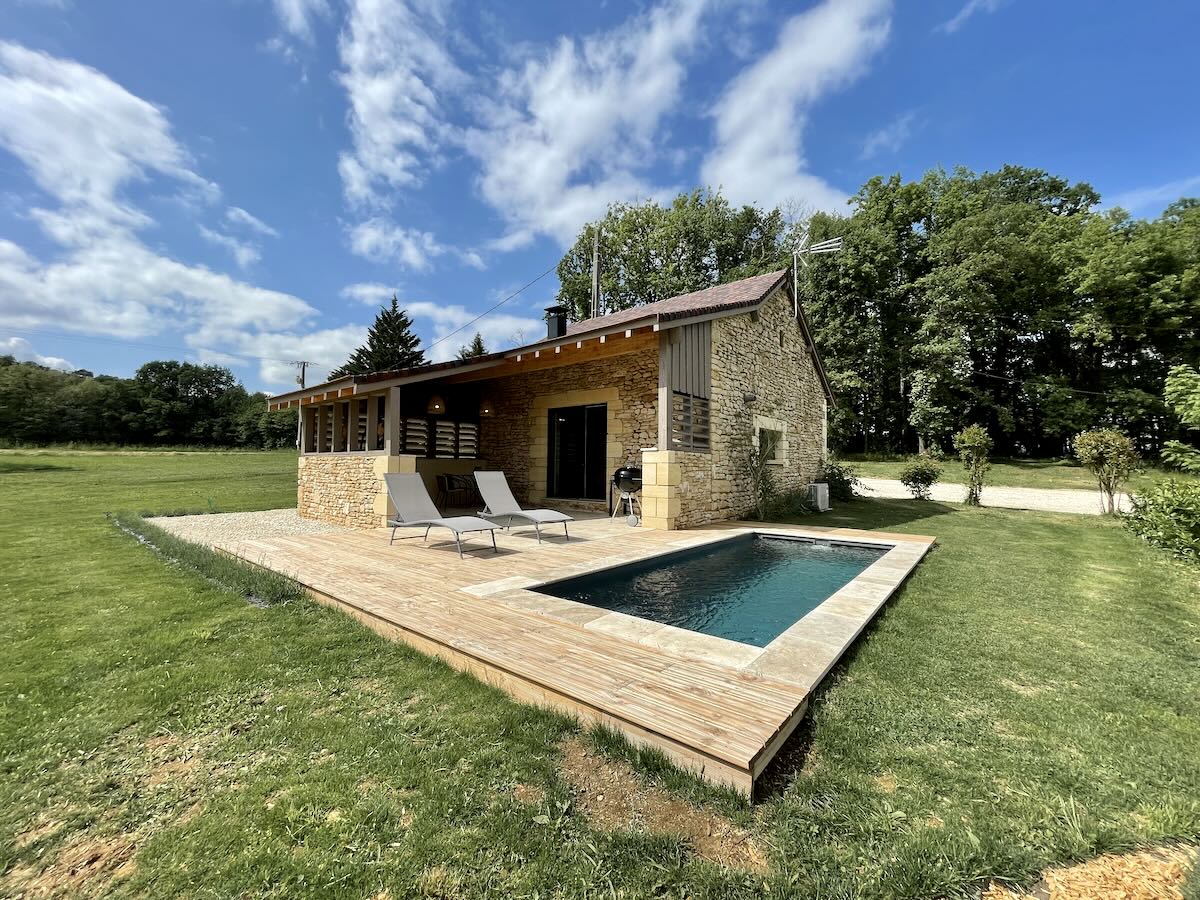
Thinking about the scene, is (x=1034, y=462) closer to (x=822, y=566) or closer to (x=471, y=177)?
(x=822, y=566)

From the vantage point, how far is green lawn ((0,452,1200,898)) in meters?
1.58

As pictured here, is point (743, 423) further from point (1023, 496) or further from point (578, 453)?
point (1023, 496)

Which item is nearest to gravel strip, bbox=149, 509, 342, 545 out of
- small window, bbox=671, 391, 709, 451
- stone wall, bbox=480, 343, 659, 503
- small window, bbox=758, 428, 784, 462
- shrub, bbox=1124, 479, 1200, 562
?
stone wall, bbox=480, 343, 659, 503

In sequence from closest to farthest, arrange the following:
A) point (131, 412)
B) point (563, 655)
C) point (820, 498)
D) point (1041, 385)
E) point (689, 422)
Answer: point (563, 655) → point (689, 422) → point (820, 498) → point (1041, 385) → point (131, 412)

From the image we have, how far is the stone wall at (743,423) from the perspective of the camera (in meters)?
8.66

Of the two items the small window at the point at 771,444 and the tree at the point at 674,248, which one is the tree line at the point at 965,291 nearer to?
the tree at the point at 674,248

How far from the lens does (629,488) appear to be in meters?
9.75

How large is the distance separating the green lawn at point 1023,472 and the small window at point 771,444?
11.6 metres

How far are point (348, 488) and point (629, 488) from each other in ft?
19.8

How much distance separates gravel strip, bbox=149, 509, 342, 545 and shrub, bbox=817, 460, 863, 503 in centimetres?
1393

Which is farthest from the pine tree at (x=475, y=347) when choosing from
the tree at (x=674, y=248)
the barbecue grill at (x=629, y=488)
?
the barbecue grill at (x=629, y=488)

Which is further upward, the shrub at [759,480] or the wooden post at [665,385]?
the wooden post at [665,385]

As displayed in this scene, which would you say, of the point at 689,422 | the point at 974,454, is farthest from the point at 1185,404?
the point at 974,454

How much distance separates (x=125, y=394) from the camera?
4719 cm
